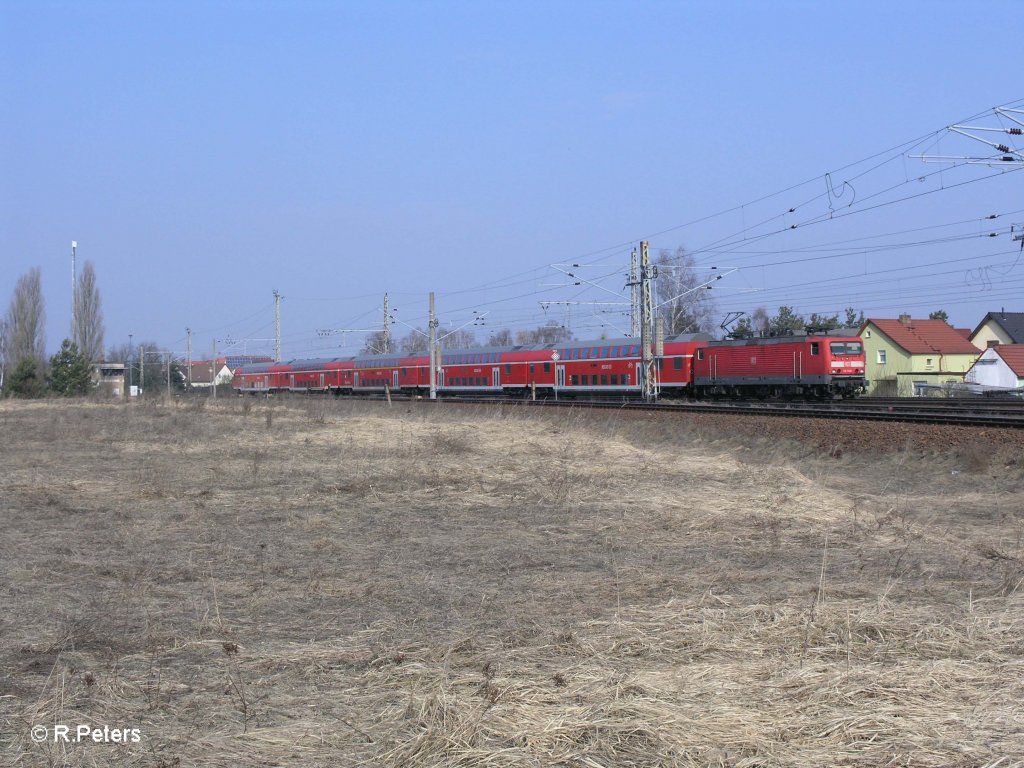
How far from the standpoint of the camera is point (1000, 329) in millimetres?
82750

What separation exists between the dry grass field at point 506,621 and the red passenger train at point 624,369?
22315mm

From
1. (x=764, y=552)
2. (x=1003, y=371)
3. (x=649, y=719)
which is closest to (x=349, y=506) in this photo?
(x=764, y=552)

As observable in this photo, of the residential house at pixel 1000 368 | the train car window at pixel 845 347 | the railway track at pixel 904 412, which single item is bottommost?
the railway track at pixel 904 412

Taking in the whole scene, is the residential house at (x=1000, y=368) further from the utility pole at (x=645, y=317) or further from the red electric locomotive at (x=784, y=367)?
the utility pole at (x=645, y=317)

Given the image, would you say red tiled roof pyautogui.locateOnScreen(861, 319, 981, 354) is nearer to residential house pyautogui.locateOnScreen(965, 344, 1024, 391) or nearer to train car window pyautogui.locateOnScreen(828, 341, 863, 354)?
residential house pyautogui.locateOnScreen(965, 344, 1024, 391)

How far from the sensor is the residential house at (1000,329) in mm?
81938

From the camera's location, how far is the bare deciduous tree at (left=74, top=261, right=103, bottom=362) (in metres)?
78.6

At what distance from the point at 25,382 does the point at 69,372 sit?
9.39 feet

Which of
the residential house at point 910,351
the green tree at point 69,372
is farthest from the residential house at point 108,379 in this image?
the residential house at point 910,351

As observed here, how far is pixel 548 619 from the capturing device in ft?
22.5

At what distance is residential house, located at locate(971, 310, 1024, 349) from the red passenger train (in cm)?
4893

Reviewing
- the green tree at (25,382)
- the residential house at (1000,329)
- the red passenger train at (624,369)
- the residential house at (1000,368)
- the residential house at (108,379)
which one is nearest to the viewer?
the red passenger train at (624,369)

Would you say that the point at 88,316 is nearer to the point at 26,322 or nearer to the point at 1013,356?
the point at 26,322

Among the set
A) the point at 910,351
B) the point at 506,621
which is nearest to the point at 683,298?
the point at 910,351
